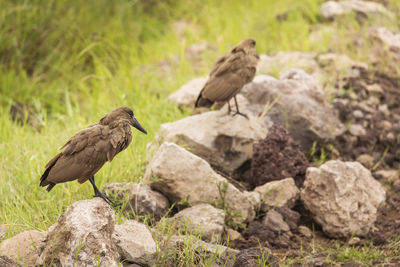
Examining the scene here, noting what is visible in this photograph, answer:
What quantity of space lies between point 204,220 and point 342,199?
1143 mm

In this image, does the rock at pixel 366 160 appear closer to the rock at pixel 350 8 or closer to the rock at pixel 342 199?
the rock at pixel 342 199

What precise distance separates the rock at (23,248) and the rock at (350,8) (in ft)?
19.7

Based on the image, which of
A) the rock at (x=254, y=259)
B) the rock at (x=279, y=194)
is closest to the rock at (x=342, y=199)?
the rock at (x=279, y=194)

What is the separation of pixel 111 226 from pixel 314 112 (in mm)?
2909

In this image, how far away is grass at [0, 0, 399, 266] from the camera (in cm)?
555

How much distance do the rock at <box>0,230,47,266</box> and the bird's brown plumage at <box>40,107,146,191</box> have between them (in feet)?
1.11

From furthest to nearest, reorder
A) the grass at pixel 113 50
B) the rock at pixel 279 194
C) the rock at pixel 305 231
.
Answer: the grass at pixel 113 50, the rock at pixel 279 194, the rock at pixel 305 231

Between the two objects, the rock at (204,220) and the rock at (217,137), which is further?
the rock at (217,137)

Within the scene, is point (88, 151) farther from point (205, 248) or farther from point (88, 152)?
point (205, 248)

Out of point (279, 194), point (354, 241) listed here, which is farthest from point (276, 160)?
point (354, 241)

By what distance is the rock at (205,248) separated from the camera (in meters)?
3.54

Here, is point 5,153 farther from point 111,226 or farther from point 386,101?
point 386,101

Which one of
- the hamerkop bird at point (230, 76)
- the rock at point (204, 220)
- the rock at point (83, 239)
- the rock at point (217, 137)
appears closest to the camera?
the rock at point (83, 239)

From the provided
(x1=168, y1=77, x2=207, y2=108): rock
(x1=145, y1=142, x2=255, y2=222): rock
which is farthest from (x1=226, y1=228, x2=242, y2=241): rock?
(x1=168, y1=77, x2=207, y2=108): rock
